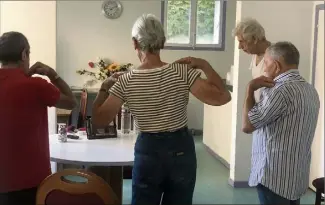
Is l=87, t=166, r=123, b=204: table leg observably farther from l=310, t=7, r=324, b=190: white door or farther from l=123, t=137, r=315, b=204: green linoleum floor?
l=310, t=7, r=324, b=190: white door

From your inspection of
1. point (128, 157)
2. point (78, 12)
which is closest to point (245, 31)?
point (128, 157)

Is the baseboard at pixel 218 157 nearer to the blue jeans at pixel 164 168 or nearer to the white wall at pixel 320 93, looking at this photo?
the white wall at pixel 320 93

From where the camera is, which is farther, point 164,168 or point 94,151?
point 94,151

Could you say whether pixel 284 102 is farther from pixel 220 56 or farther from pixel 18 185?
pixel 220 56

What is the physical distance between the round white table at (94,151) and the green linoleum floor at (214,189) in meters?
0.56

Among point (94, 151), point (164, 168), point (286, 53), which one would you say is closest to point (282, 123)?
point (286, 53)

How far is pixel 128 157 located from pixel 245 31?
0.90 metres

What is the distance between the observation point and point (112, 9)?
3180 millimetres

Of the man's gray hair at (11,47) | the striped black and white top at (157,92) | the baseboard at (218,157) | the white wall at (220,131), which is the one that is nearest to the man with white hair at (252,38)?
the striped black and white top at (157,92)

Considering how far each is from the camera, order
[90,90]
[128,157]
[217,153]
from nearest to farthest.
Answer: [128,157] < [90,90] < [217,153]

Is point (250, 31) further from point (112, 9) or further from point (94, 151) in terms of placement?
point (112, 9)

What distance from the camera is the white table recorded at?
2193 millimetres

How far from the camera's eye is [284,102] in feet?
5.88

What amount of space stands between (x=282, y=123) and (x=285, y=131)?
0.11 ft
